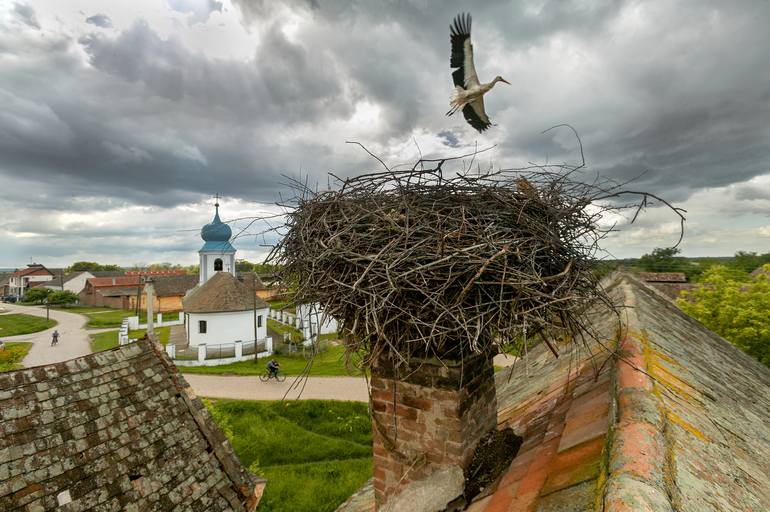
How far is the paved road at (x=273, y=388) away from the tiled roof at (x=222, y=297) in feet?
21.0

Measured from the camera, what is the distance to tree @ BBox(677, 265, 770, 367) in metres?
12.4

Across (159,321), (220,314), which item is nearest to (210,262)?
(220,314)

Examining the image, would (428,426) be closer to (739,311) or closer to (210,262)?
(739,311)

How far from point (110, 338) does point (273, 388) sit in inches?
842

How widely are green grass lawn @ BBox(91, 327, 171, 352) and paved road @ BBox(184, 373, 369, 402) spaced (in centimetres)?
1202

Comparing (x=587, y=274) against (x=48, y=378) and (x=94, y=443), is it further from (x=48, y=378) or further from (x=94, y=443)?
(x=48, y=378)

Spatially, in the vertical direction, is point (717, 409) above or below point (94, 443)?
above

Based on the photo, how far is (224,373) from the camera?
20953 mm

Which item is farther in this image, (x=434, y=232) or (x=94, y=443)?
(x=94, y=443)

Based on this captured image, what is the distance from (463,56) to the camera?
371 cm

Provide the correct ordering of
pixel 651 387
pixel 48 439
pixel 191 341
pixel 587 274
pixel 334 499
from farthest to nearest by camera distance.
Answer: pixel 191 341, pixel 334 499, pixel 48 439, pixel 587 274, pixel 651 387

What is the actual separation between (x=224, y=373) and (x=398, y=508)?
69.8 ft

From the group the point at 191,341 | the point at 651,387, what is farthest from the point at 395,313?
the point at 191,341

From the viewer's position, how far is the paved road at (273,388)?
53.2ft
